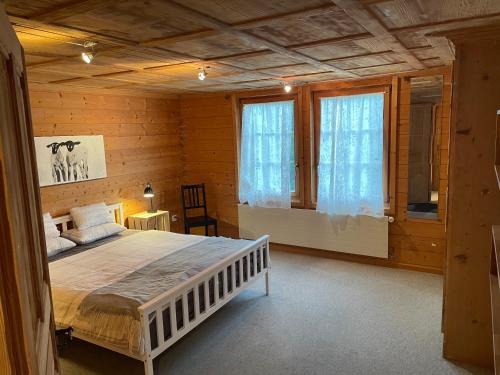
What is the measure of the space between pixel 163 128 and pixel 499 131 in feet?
14.7

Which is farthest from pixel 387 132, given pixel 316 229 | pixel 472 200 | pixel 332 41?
pixel 332 41

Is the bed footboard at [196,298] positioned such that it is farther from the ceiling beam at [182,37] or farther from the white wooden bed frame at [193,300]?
the ceiling beam at [182,37]

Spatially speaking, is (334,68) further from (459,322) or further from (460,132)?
(459,322)

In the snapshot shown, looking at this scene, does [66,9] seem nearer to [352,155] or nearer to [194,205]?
[352,155]

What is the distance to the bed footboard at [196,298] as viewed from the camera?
96.6 inches

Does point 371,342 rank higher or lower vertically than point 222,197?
lower

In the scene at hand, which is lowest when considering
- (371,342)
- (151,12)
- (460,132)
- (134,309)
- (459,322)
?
(371,342)

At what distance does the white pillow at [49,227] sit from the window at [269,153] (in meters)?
2.40

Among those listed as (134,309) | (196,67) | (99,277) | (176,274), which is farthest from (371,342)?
(196,67)

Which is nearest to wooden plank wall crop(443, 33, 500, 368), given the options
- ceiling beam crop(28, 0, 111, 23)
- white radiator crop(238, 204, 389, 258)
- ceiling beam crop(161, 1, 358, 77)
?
ceiling beam crop(161, 1, 358, 77)

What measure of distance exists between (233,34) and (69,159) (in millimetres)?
2867

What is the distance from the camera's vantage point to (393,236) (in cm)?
440

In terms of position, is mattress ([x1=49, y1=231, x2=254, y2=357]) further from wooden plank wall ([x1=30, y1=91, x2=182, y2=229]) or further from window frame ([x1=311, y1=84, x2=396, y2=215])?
Result: window frame ([x1=311, y1=84, x2=396, y2=215])

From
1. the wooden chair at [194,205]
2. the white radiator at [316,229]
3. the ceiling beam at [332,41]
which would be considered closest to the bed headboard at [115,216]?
the wooden chair at [194,205]
